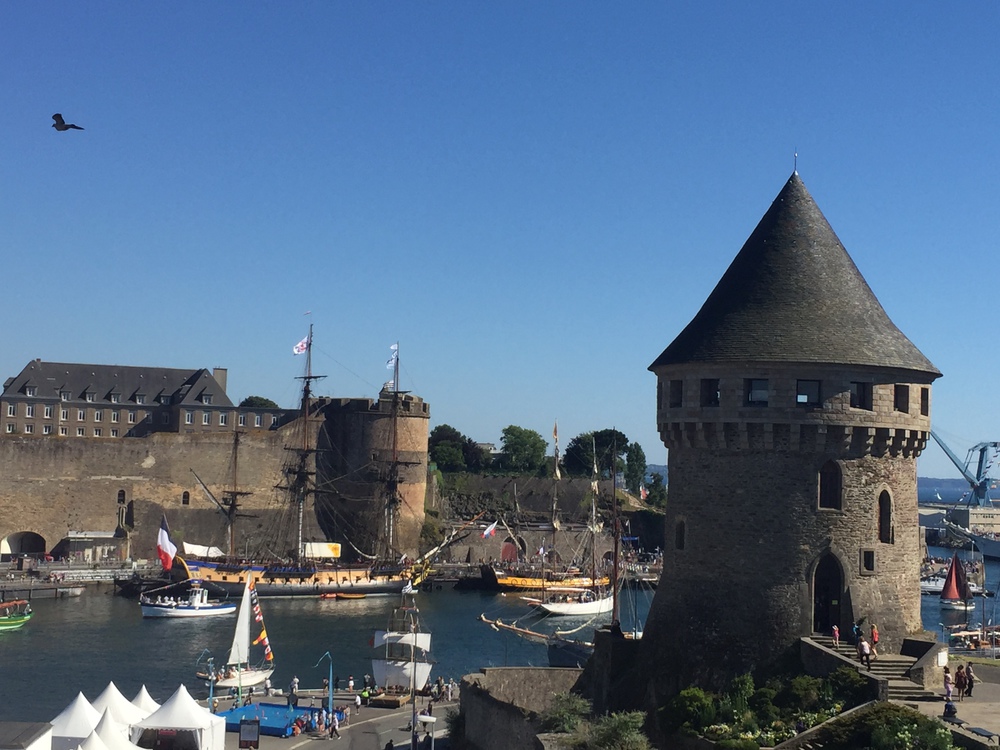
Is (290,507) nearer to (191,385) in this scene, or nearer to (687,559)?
(191,385)

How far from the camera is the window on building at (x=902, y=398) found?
21.4 metres

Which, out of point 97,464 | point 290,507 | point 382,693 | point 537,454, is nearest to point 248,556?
point 290,507

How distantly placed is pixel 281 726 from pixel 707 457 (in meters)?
17.4

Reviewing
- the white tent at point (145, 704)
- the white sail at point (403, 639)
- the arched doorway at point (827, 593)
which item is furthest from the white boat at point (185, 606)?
the arched doorway at point (827, 593)

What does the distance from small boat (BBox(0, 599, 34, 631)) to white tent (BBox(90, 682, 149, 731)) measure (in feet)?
96.3

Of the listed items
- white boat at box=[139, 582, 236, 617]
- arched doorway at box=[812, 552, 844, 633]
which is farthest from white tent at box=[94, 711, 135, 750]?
white boat at box=[139, 582, 236, 617]

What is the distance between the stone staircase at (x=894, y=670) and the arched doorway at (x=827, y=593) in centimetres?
42

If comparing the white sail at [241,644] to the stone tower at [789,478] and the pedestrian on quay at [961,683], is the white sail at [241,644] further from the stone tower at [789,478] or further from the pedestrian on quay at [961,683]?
the pedestrian on quay at [961,683]

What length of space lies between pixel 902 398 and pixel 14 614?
4893 cm

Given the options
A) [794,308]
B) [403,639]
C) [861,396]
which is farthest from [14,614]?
[861,396]

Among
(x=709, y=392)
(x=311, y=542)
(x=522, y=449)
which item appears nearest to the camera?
(x=709, y=392)

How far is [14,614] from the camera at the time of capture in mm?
58750

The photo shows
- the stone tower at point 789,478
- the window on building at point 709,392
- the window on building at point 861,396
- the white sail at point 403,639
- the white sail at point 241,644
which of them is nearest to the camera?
the stone tower at point 789,478

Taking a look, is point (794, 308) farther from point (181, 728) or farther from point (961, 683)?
point (181, 728)
